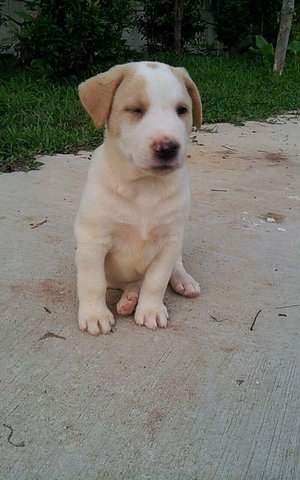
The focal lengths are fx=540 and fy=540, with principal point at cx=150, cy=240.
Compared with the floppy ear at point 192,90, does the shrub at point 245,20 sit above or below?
below

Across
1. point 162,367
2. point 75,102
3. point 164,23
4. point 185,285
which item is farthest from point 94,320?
point 164,23

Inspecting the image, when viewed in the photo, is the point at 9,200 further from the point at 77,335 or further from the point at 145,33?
the point at 145,33

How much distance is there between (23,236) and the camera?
338cm

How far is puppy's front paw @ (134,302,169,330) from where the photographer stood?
2.52 meters

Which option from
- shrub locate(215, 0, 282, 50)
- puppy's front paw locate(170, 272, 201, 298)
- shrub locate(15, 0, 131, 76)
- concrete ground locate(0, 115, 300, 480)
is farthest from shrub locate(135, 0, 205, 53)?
puppy's front paw locate(170, 272, 201, 298)

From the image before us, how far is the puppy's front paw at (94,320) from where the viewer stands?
2432mm

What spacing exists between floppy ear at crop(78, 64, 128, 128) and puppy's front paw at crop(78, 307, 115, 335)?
0.83m

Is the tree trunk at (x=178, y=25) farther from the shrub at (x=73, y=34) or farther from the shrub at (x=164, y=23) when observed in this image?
the shrub at (x=73, y=34)

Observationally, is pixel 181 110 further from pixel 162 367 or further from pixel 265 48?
pixel 265 48

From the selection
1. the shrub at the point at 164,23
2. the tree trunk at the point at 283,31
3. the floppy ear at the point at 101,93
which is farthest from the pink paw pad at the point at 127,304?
the shrub at the point at 164,23

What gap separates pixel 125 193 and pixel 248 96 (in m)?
6.19

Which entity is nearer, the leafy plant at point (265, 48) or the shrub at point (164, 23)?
the leafy plant at point (265, 48)

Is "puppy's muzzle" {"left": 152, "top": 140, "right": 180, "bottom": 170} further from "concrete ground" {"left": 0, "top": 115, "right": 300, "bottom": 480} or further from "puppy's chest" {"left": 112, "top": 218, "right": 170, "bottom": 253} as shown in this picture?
"concrete ground" {"left": 0, "top": 115, "right": 300, "bottom": 480}

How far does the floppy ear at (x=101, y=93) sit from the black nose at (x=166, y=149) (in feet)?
1.23
